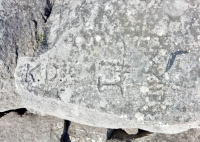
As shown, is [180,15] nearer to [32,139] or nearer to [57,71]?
[57,71]

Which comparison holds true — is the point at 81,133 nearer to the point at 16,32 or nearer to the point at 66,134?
the point at 66,134

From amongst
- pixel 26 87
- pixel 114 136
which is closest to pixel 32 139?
pixel 114 136

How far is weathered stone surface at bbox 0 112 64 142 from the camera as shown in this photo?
1.53m

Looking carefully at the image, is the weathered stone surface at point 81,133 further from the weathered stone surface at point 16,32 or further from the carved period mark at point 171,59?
the carved period mark at point 171,59

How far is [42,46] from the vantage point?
1143 millimetres

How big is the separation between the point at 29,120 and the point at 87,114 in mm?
530

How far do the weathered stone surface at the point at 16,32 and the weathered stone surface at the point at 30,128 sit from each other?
30 centimetres

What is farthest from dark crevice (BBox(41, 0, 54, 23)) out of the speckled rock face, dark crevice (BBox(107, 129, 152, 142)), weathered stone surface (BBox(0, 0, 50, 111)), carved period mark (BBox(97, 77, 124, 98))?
dark crevice (BBox(107, 129, 152, 142))

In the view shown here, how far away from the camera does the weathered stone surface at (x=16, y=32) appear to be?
1.24 m

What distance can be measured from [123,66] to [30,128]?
28.1 inches

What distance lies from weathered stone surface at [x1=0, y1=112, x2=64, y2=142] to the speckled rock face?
1.40 ft

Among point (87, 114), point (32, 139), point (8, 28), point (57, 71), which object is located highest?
point (8, 28)

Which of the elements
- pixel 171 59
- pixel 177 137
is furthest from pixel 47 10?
pixel 177 137

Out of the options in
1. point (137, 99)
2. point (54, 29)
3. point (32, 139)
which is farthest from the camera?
point (32, 139)
